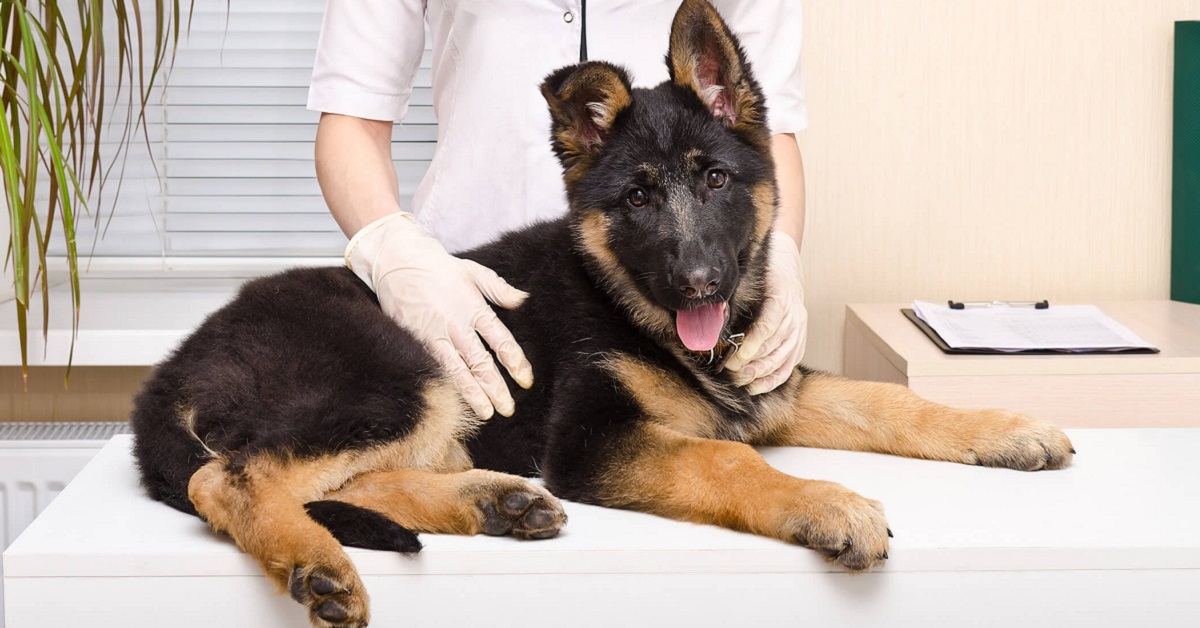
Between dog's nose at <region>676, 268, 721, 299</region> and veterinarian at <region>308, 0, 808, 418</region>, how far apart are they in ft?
1.59

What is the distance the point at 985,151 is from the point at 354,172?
86.2 inches

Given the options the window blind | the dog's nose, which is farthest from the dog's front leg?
the window blind

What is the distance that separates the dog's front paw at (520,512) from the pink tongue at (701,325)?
357mm

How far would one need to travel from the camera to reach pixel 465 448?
5.43 ft

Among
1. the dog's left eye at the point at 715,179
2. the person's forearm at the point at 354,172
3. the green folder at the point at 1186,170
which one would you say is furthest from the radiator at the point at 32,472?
the green folder at the point at 1186,170

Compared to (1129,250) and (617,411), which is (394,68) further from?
(1129,250)

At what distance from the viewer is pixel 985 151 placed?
334cm

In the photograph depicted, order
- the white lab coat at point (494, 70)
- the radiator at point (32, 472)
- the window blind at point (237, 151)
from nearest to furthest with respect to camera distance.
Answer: the white lab coat at point (494, 70) → the radiator at point (32, 472) → the window blind at point (237, 151)

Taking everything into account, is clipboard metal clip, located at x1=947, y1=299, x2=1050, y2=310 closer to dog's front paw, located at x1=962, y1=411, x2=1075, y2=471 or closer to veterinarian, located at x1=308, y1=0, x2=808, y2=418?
veterinarian, located at x1=308, y1=0, x2=808, y2=418

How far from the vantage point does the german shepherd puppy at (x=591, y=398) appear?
1330mm

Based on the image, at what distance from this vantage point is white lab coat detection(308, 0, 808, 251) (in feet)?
7.20

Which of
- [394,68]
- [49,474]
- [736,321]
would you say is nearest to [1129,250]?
[736,321]

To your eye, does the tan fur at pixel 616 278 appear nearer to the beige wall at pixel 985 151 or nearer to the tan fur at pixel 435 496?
the tan fur at pixel 435 496

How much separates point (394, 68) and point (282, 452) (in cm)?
111
